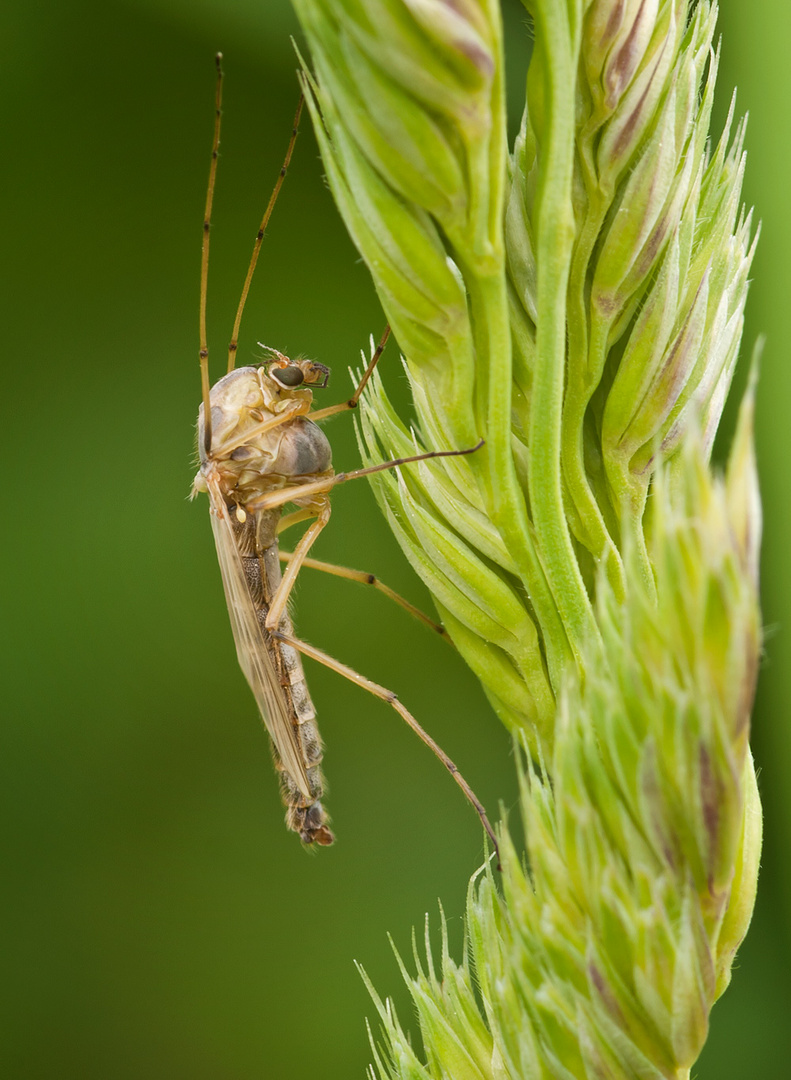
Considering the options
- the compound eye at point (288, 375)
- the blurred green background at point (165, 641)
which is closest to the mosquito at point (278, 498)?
the compound eye at point (288, 375)

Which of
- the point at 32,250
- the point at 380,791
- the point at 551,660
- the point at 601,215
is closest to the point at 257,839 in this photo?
the point at 380,791

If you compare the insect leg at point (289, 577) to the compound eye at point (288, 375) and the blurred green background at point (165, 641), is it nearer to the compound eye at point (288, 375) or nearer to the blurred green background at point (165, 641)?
the compound eye at point (288, 375)

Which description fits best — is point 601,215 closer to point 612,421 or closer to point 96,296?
point 612,421

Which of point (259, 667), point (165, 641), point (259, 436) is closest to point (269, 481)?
point (259, 436)

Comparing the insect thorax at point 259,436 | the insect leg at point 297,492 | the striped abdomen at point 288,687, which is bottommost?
the striped abdomen at point 288,687

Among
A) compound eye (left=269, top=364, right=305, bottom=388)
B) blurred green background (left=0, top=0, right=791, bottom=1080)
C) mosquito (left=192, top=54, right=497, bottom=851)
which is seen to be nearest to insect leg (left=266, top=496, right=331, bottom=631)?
mosquito (left=192, top=54, right=497, bottom=851)

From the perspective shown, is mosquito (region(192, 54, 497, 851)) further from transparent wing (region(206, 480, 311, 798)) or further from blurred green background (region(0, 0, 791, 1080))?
blurred green background (region(0, 0, 791, 1080))

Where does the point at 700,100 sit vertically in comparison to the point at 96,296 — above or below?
below
